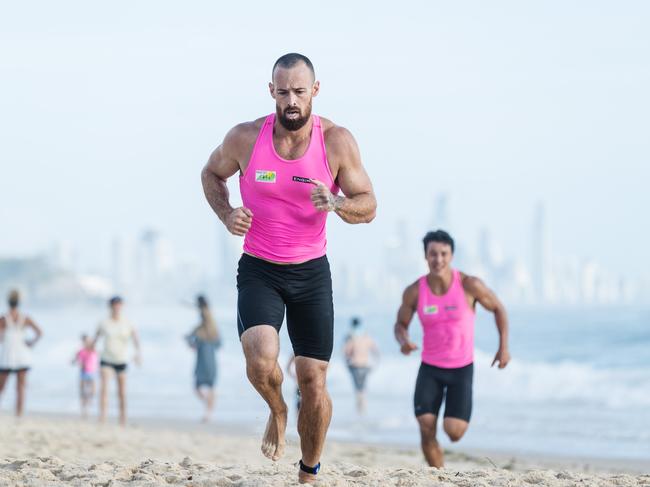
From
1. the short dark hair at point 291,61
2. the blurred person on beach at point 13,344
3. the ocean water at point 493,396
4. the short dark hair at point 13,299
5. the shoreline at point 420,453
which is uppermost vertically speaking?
the short dark hair at point 291,61

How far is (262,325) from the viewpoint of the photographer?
18.4 ft

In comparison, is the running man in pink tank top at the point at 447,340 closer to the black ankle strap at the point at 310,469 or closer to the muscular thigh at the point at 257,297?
the black ankle strap at the point at 310,469

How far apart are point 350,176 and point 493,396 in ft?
51.4

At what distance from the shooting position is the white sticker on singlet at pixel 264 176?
5527 millimetres

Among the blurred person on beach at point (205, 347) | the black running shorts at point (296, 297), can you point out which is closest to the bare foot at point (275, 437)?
the black running shorts at point (296, 297)

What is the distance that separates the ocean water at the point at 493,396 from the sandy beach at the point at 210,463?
0.50m

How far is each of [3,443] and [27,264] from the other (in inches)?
6572

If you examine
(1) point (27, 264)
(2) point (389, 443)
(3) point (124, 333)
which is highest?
(1) point (27, 264)

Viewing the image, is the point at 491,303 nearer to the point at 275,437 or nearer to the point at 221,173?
the point at 275,437

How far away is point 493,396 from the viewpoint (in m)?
→ 20.7

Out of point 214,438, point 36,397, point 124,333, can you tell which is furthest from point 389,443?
point 36,397

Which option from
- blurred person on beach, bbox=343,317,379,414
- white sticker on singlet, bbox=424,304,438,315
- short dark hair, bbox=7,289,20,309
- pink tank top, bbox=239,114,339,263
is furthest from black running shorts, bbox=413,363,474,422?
blurred person on beach, bbox=343,317,379,414

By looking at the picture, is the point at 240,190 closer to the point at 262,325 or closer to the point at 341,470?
the point at 262,325

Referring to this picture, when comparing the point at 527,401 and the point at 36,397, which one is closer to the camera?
the point at 527,401
